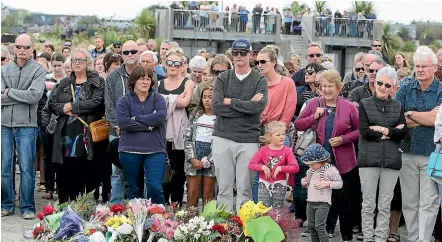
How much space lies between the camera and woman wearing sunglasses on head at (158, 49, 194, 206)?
10.1 metres

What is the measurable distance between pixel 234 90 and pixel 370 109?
1.45 meters

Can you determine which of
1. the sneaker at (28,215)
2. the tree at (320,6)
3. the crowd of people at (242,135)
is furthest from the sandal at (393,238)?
the tree at (320,6)

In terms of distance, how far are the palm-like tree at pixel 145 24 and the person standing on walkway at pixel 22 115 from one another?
24571 millimetres

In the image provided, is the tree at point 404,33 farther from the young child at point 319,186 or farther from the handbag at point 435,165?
the handbag at point 435,165

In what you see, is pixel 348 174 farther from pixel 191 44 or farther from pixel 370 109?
pixel 191 44

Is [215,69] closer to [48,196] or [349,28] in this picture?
[48,196]

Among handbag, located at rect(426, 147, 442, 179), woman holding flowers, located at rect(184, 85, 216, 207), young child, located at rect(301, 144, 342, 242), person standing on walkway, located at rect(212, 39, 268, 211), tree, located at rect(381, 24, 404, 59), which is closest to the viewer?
handbag, located at rect(426, 147, 442, 179)

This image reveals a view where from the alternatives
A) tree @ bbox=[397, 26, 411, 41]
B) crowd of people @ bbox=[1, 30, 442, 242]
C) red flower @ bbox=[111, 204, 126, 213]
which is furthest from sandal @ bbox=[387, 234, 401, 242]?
tree @ bbox=[397, 26, 411, 41]

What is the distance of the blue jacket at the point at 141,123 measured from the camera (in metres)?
9.57

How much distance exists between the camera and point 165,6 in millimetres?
36531

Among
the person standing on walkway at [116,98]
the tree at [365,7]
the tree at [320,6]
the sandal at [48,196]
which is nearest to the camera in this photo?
the person standing on walkway at [116,98]

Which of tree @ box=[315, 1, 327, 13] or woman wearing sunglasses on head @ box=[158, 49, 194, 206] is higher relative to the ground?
tree @ box=[315, 1, 327, 13]

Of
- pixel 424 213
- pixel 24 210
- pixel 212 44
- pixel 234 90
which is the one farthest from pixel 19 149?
pixel 212 44

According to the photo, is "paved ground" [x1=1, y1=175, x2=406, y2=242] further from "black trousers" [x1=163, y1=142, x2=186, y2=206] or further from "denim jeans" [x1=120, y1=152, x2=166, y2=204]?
"black trousers" [x1=163, y1=142, x2=186, y2=206]
